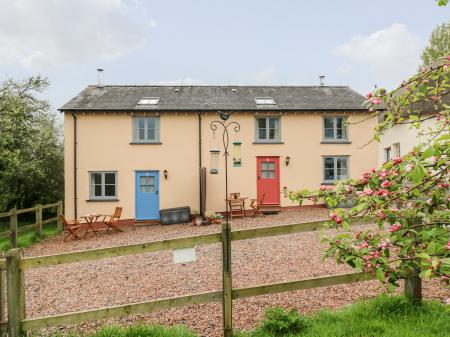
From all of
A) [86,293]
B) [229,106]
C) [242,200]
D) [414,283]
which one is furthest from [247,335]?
[229,106]

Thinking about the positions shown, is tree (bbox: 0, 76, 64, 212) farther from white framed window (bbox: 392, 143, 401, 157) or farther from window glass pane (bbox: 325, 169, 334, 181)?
white framed window (bbox: 392, 143, 401, 157)

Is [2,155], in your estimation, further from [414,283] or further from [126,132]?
[414,283]

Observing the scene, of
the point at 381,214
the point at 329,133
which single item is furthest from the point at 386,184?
the point at 329,133

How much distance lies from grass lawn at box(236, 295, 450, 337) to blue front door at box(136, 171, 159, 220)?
40.9ft

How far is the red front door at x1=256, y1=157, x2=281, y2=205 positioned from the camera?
1603cm

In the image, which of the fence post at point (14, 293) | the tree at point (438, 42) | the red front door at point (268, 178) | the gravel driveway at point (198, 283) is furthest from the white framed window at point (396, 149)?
the fence post at point (14, 293)

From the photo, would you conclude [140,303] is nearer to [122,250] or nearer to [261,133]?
[122,250]

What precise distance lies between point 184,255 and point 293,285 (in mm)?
1320

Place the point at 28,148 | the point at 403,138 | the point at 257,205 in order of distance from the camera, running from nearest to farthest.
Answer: the point at 257,205 < the point at 28,148 < the point at 403,138

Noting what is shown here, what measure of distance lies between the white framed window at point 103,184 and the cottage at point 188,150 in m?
0.05

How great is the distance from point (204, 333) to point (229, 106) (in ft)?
43.6

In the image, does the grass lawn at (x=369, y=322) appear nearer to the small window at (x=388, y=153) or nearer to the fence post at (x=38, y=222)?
the fence post at (x=38, y=222)

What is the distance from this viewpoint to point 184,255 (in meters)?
3.59

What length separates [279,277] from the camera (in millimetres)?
6148
